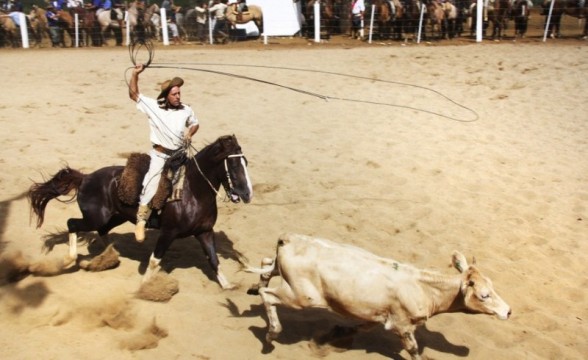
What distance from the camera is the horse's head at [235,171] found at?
6.35m

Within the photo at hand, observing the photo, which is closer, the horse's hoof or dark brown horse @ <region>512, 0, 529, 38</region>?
the horse's hoof

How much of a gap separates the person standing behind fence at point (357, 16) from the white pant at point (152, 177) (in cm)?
1595

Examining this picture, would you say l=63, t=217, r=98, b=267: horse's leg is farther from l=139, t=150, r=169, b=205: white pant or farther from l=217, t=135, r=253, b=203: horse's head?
l=217, t=135, r=253, b=203: horse's head

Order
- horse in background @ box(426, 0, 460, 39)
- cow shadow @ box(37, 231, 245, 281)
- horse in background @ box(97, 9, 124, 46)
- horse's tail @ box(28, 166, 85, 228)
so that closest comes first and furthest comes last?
horse's tail @ box(28, 166, 85, 228) < cow shadow @ box(37, 231, 245, 281) < horse in background @ box(426, 0, 460, 39) < horse in background @ box(97, 9, 124, 46)

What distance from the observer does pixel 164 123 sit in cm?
664

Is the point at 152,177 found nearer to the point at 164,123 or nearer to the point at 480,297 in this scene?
the point at 164,123

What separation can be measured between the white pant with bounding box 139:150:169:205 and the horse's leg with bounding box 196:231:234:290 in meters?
0.73

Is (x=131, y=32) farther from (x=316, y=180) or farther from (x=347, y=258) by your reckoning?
(x=347, y=258)

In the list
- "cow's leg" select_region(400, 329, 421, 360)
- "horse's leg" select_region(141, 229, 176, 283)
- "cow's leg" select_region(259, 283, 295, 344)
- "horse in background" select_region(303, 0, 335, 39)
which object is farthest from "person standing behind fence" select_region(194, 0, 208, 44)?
"cow's leg" select_region(400, 329, 421, 360)

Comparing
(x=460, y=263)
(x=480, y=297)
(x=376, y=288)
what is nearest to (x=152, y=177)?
(x=376, y=288)

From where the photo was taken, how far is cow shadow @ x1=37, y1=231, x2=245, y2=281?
24.0ft

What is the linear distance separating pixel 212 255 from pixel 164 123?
1535mm

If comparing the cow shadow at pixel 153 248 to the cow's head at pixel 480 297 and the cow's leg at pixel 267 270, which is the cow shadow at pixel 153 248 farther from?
the cow's head at pixel 480 297

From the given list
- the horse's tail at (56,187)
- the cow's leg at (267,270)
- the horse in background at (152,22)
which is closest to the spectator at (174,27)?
the horse in background at (152,22)
